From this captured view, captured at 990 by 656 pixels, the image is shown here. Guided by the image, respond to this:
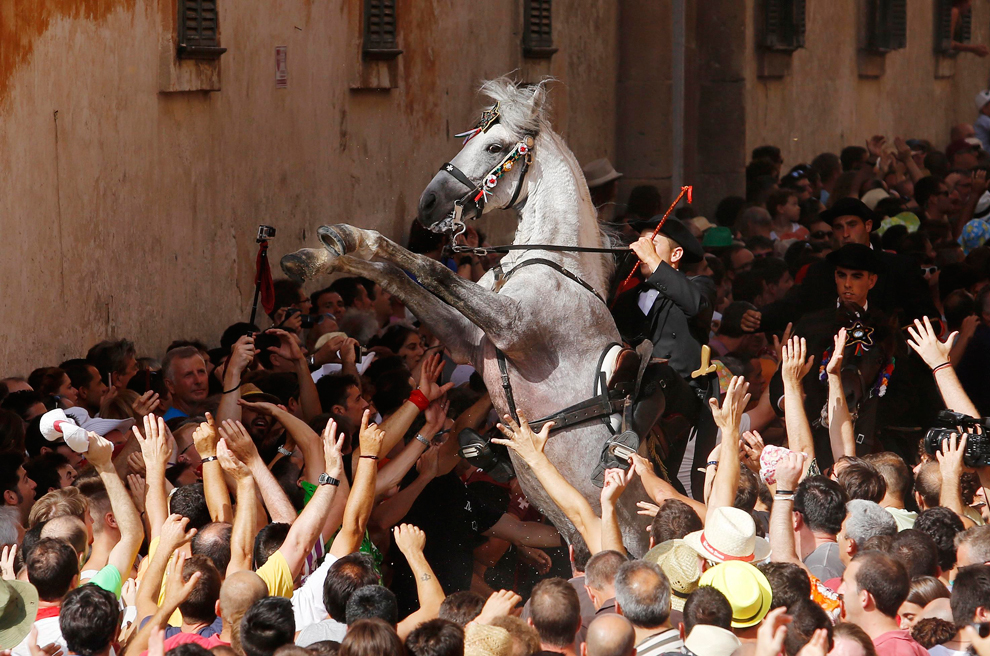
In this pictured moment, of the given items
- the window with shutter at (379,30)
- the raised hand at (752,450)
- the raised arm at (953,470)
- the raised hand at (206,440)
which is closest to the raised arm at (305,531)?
the raised hand at (206,440)

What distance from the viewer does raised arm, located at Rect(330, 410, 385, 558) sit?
545 cm

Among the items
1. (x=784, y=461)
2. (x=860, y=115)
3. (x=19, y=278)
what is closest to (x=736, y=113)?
(x=860, y=115)

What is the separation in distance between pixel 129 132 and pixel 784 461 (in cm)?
581

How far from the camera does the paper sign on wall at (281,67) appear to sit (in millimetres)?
11094

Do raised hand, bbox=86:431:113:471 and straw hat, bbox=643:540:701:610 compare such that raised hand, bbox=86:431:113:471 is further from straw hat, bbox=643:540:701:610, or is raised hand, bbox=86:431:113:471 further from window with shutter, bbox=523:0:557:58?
window with shutter, bbox=523:0:557:58

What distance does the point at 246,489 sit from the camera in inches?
216

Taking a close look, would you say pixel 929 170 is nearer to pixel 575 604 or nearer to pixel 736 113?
pixel 736 113

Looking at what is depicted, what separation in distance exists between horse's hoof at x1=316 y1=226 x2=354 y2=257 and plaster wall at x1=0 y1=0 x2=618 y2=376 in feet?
12.4

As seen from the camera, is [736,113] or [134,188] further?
[736,113]

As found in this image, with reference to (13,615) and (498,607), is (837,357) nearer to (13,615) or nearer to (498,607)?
(498,607)

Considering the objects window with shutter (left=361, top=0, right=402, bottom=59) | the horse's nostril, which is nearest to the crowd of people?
the horse's nostril

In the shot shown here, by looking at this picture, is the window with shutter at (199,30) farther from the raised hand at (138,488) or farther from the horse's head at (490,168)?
the raised hand at (138,488)

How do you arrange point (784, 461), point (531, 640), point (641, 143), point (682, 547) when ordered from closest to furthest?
point (531, 640) < point (682, 547) < point (784, 461) < point (641, 143)

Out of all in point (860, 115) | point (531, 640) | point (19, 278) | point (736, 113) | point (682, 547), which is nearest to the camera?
point (531, 640)
